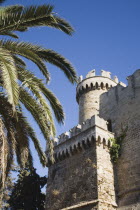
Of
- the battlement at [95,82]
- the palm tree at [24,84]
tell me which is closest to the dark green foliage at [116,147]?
the battlement at [95,82]

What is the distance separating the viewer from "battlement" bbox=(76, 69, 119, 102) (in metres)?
18.7

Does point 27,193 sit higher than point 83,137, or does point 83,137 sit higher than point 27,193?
point 83,137

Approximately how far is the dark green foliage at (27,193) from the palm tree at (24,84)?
12353 millimetres

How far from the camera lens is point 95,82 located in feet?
61.4

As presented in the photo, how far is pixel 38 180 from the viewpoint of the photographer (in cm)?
2023

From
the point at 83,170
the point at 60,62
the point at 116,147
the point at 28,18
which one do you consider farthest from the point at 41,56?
the point at 116,147

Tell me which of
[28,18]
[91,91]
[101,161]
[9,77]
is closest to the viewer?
[9,77]

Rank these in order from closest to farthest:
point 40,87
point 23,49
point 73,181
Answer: point 23,49 < point 40,87 < point 73,181

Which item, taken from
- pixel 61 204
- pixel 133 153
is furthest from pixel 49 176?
pixel 133 153

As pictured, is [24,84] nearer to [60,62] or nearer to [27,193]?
[60,62]

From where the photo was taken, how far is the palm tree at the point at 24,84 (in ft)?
17.7

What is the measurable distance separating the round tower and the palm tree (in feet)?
33.8

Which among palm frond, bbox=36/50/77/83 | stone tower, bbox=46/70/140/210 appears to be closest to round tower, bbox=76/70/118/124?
stone tower, bbox=46/70/140/210

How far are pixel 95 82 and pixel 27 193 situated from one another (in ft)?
34.3
